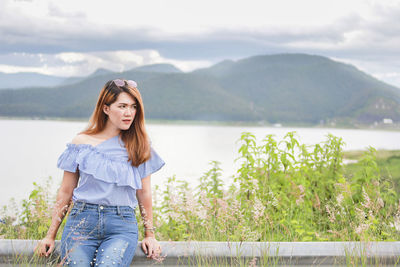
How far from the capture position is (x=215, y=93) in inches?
6727

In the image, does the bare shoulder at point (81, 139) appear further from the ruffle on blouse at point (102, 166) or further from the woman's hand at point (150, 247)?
the woman's hand at point (150, 247)

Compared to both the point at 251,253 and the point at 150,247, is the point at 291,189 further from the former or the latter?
the point at 150,247

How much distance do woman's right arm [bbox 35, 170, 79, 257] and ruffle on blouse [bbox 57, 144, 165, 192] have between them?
7 cm

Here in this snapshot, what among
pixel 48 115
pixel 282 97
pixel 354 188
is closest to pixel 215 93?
pixel 282 97

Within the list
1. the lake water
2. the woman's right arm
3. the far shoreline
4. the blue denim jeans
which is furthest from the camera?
the far shoreline

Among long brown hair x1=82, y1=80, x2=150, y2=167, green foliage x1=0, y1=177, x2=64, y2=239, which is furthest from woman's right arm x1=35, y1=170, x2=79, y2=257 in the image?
green foliage x1=0, y1=177, x2=64, y2=239

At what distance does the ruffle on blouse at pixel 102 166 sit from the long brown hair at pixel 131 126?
0.06m

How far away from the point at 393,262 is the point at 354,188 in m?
1.63

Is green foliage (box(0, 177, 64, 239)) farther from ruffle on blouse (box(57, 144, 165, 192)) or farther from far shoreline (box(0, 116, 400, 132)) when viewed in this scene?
far shoreline (box(0, 116, 400, 132))

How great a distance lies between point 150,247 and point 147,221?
0.53 feet

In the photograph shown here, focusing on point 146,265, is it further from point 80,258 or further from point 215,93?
point 215,93

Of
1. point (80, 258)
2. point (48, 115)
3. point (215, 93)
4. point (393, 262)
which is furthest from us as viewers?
point (215, 93)

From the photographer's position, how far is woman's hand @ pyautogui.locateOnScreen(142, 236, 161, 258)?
2479 mm

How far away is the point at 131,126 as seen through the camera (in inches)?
106
